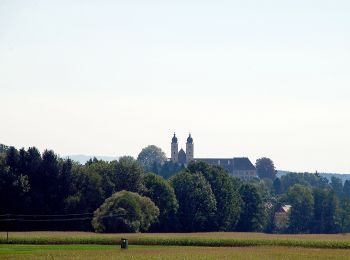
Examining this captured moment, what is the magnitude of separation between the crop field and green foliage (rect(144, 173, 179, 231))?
33.4 meters

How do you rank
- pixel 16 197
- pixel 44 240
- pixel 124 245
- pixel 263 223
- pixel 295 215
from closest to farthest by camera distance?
pixel 124 245, pixel 44 240, pixel 16 197, pixel 263 223, pixel 295 215

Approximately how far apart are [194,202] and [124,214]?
2479 centimetres

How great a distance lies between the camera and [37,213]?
384 ft

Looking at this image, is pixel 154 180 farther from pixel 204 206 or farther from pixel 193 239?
pixel 193 239

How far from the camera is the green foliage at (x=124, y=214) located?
107812 mm

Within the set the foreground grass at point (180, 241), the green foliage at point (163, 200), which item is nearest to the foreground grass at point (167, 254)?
the foreground grass at point (180, 241)

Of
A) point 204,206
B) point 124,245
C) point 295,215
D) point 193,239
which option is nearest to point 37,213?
point 204,206

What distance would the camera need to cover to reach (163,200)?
12662cm

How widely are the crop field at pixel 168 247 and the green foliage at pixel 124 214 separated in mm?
15442

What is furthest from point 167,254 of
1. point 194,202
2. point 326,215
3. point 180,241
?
point 326,215

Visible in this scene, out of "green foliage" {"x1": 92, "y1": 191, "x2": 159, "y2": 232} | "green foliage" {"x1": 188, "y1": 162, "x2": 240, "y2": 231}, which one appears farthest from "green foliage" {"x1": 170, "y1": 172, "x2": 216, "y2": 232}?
"green foliage" {"x1": 92, "y1": 191, "x2": 159, "y2": 232}

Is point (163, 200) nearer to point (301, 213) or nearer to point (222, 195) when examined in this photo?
point (222, 195)

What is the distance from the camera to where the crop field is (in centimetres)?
6669

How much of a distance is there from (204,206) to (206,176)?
11.9m
